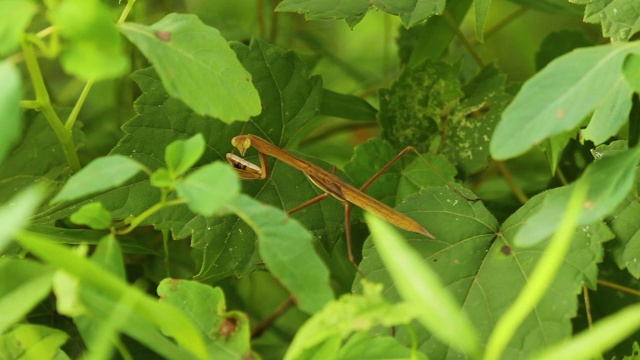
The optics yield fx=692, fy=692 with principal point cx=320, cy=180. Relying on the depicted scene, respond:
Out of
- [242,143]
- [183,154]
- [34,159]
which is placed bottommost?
[34,159]

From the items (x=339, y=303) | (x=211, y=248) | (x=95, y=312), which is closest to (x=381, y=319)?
(x=339, y=303)

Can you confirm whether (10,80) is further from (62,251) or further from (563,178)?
(563,178)

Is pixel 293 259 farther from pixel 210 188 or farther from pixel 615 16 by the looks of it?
pixel 615 16

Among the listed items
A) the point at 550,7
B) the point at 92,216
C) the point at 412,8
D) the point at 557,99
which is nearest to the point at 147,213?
the point at 92,216

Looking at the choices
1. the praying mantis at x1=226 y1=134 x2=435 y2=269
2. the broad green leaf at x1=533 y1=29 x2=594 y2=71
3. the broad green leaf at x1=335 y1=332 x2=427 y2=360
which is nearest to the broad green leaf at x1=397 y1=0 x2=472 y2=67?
the broad green leaf at x1=533 y1=29 x2=594 y2=71

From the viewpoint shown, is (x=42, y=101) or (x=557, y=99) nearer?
(x=557, y=99)

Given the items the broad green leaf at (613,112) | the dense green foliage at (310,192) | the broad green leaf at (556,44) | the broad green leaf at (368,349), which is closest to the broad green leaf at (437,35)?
the dense green foliage at (310,192)

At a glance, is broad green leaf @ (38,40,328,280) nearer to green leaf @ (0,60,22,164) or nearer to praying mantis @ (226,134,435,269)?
praying mantis @ (226,134,435,269)
